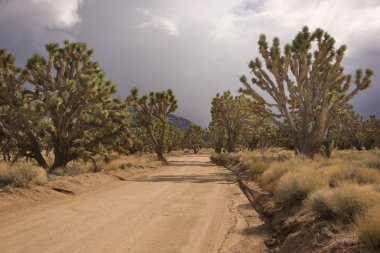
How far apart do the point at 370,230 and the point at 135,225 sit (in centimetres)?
517

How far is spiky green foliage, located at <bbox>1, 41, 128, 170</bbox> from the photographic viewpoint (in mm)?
19000

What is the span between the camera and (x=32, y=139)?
19.4 m

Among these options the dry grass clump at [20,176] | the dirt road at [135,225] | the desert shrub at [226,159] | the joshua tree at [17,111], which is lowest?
the dirt road at [135,225]

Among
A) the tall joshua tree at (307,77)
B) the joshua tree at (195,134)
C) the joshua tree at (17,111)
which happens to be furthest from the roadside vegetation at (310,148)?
the joshua tree at (195,134)

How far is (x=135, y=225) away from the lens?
28.2ft

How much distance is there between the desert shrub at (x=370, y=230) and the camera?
4949 mm

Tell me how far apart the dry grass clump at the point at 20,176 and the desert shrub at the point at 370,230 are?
10.2m

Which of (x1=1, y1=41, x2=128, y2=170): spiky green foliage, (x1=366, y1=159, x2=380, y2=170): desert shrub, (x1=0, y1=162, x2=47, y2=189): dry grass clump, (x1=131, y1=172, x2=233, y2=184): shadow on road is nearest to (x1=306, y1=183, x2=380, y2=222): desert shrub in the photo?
(x1=366, y1=159, x2=380, y2=170): desert shrub

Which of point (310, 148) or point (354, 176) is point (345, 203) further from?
point (310, 148)

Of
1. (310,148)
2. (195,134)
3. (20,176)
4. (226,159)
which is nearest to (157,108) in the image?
(226,159)

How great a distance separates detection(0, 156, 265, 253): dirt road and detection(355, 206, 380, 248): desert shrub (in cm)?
222

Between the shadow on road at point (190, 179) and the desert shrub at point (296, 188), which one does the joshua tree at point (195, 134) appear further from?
the desert shrub at point (296, 188)

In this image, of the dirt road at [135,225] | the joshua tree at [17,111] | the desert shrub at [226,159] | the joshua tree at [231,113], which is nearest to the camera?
the dirt road at [135,225]

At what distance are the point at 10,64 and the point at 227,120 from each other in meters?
27.2
